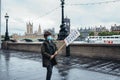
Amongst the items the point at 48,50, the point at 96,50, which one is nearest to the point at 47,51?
the point at 48,50

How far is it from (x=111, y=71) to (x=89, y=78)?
1.78m

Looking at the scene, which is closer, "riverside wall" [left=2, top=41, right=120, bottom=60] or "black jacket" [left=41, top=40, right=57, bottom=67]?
"black jacket" [left=41, top=40, right=57, bottom=67]

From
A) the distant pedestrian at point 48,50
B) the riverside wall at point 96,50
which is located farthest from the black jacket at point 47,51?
the riverside wall at point 96,50

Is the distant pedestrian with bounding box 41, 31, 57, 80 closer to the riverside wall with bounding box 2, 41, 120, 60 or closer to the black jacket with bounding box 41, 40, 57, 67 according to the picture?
the black jacket with bounding box 41, 40, 57, 67

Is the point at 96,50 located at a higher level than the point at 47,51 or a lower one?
lower

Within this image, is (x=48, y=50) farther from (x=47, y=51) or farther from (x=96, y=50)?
(x=96, y=50)

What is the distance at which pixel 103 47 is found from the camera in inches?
628

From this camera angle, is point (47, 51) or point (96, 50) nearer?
point (47, 51)

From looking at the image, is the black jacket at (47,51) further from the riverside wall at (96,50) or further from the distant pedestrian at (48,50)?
the riverside wall at (96,50)

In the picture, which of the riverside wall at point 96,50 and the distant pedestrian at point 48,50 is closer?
the distant pedestrian at point 48,50

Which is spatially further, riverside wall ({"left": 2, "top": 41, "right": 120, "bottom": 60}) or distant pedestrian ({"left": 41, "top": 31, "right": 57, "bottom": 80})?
riverside wall ({"left": 2, "top": 41, "right": 120, "bottom": 60})

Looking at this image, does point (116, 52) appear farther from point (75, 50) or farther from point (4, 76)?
point (4, 76)

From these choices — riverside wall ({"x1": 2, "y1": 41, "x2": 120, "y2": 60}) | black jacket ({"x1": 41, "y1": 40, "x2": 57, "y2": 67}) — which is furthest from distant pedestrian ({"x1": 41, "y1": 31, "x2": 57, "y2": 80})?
riverside wall ({"x1": 2, "y1": 41, "x2": 120, "y2": 60})

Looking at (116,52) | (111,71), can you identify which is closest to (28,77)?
(111,71)
